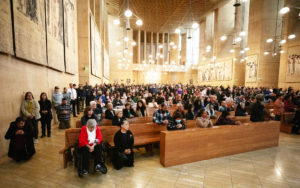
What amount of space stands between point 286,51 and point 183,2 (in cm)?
1267

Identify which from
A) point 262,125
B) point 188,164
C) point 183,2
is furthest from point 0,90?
point 183,2

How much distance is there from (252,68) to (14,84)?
19.1 metres

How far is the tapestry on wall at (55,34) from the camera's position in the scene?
5457mm

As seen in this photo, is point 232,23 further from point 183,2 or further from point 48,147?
point 48,147

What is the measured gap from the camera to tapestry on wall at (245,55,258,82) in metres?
15.5

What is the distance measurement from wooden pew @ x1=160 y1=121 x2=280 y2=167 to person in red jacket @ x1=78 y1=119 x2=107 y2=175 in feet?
4.31

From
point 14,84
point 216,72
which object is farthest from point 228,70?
point 14,84

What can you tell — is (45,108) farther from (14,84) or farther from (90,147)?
(90,147)

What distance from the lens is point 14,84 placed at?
3787 millimetres

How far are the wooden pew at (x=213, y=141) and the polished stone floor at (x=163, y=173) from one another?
0.17m

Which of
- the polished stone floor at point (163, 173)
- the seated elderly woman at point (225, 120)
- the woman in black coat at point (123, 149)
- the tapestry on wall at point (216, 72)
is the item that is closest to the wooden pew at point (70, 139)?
the polished stone floor at point (163, 173)

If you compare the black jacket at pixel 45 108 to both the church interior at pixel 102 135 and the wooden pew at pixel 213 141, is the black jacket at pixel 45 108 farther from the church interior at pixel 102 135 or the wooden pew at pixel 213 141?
the wooden pew at pixel 213 141

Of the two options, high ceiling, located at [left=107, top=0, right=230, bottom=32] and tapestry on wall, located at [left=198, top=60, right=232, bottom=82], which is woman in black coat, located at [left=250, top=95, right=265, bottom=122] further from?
tapestry on wall, located at [left=198, top=60, right=232, bottom=82]

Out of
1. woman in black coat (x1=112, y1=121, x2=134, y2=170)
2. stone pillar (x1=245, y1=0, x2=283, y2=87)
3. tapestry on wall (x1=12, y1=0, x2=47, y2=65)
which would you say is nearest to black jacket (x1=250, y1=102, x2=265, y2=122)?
woman in black coat (x1=112, y1=121, x2=134, y2=170)
